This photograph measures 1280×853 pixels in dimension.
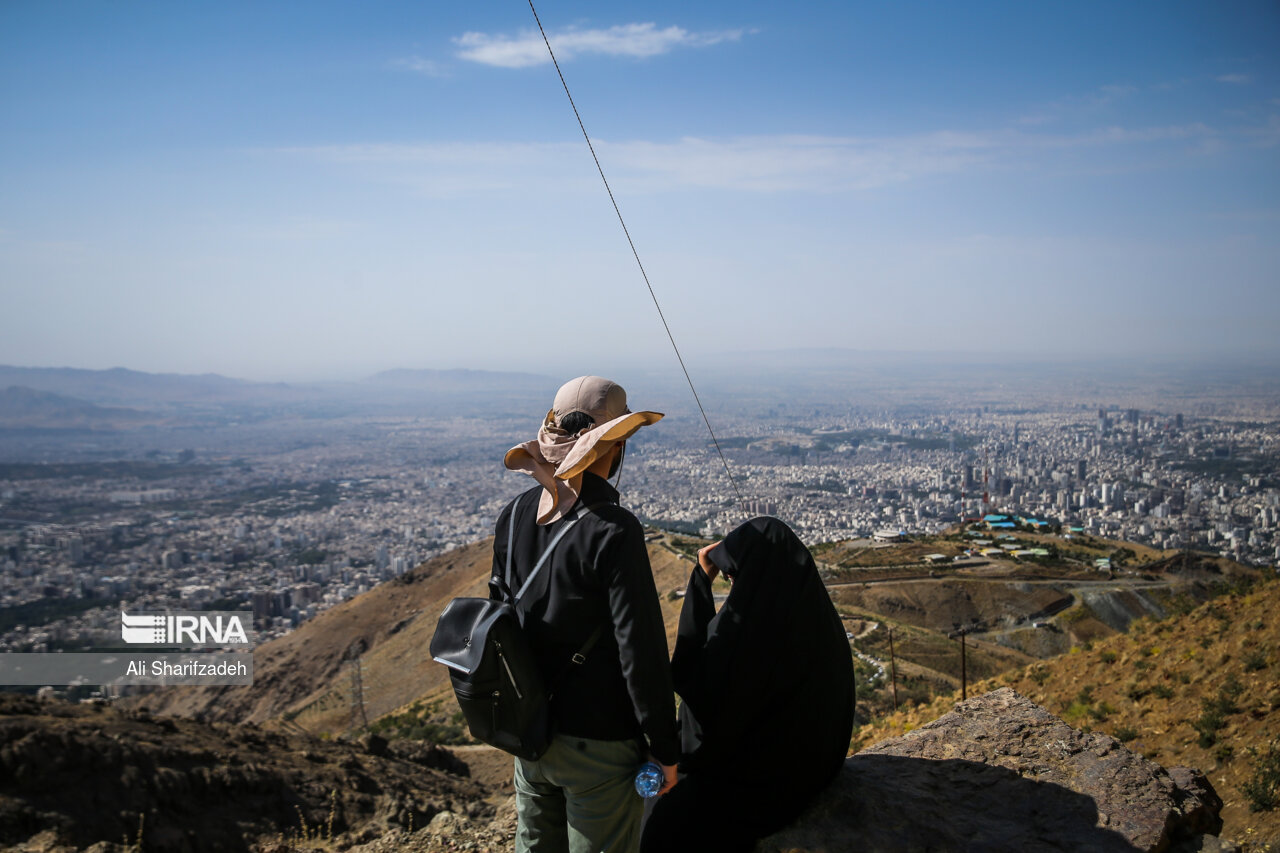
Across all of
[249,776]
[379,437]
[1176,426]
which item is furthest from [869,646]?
[379,437]

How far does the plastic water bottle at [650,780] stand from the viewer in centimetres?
215

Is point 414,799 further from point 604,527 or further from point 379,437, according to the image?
point 379,437

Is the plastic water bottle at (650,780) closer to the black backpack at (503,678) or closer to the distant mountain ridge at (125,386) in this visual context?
the black backpack at (503,678)

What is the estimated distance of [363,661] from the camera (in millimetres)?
24219

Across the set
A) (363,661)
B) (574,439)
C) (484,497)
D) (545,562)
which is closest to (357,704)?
(363,661)

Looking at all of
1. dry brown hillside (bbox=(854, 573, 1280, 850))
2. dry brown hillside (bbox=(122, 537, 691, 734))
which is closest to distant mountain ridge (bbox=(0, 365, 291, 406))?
dry brown hillside (bbox=(122, 537, 691, 734))

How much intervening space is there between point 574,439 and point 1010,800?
2203 millimetres

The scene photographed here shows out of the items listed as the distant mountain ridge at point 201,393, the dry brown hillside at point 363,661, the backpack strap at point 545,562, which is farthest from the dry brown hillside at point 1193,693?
the distant mountain ridge at point 201,393

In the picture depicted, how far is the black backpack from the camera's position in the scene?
2092mm

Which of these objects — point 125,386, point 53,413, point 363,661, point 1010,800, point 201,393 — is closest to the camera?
point 1010,800

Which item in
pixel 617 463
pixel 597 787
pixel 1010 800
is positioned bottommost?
pixel 1010 800

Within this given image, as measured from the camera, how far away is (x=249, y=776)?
6.76 meters

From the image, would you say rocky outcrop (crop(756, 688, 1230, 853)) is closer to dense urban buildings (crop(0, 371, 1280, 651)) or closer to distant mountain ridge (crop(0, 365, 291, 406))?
dense urban buildings (crop(0, 371, 1280, 651))

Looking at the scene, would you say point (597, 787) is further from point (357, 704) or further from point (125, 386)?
point (125, 386)
